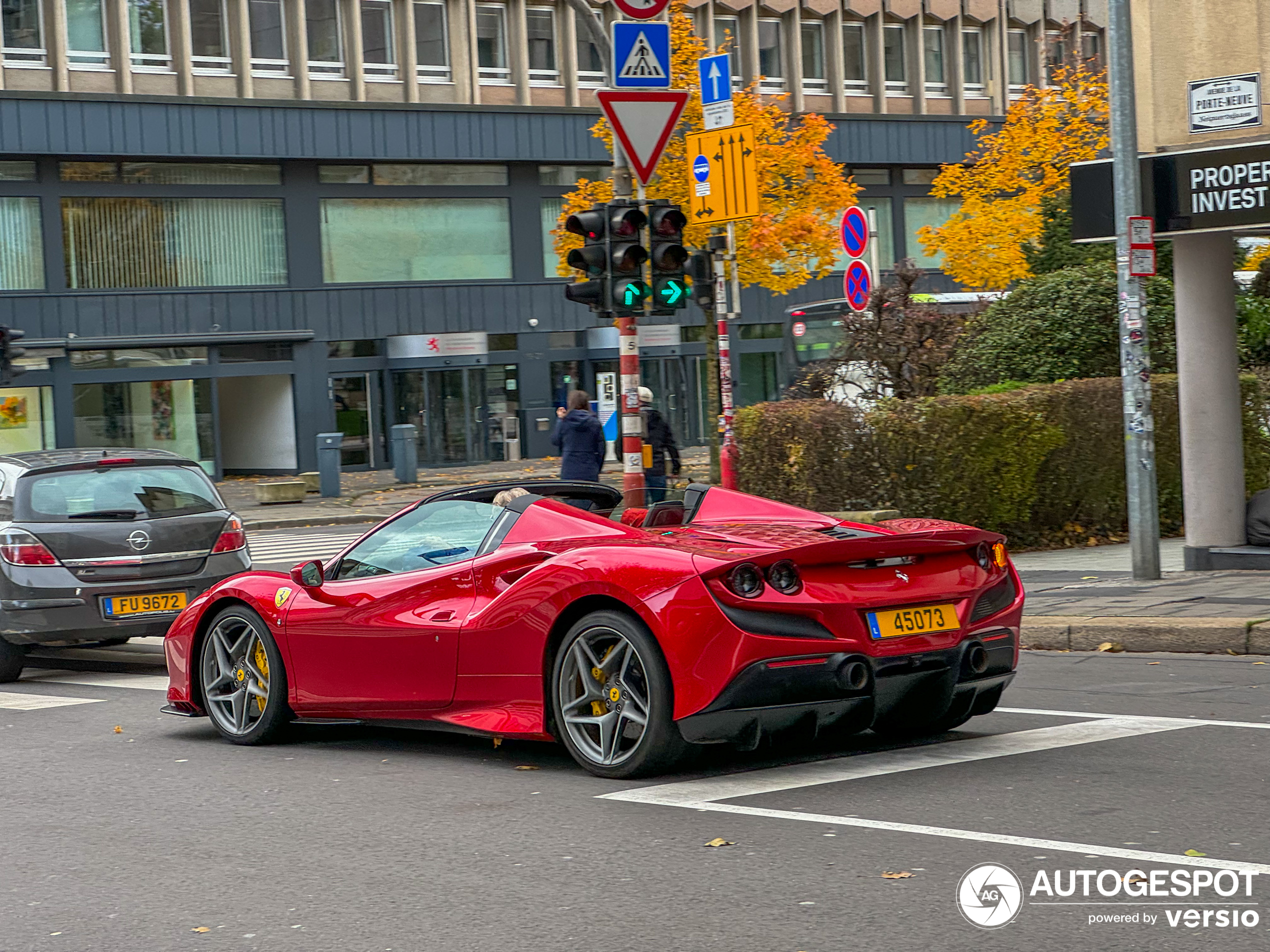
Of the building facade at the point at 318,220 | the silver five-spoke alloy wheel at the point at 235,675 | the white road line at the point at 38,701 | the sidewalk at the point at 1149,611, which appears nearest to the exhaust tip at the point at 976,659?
the silver five-spoke alloy wheel at the point at 235,675

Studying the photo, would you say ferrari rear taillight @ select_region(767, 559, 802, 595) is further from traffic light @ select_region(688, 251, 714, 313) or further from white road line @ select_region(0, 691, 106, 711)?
traffic light @ select_region(688, 251, 714, 313)

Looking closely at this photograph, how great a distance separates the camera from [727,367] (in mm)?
18328

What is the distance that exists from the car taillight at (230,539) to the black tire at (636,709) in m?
5.48

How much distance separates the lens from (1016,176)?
36.2 metres

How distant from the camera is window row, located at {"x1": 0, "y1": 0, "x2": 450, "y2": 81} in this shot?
34594mm

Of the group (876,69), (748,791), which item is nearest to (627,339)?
(748,791)

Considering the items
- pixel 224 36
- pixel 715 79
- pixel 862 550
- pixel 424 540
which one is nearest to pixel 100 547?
pixel 424 540

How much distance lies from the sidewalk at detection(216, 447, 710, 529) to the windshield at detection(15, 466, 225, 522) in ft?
34.2

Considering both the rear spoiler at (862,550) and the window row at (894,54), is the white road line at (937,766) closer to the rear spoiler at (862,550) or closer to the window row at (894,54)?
the rear spoiler at (862,550)

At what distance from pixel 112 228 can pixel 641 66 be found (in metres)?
24.6

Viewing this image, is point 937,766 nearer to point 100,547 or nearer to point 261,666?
point 261,666

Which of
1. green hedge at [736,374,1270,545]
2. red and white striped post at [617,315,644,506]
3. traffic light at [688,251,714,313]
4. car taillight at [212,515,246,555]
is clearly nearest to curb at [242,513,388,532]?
traffic light at [688,251,714,313]

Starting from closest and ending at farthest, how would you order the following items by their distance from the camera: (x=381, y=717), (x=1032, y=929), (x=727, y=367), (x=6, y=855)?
1. (x=1032, y=929)
2. (x=6, y=855)
3. (x=381, y=717)
4. (x=727, y=367)

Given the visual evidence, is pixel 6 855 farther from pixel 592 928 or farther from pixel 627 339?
pixel 627 339
